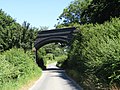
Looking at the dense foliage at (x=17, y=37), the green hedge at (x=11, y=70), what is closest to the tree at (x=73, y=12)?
the dense foliage at (x=17, y=37)

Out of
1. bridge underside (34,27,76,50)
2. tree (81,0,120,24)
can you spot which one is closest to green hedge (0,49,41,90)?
tree (81,0,120,24)

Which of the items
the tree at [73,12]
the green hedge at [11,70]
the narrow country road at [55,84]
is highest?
the tree at [73,12]

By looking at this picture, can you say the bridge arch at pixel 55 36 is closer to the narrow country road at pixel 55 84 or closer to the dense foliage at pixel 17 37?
the dense foliage at pixel 17 37

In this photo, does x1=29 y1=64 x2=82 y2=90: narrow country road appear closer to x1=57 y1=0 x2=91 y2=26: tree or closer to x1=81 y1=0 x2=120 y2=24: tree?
x1=81 y1=0 x2=120 y2=24: tree

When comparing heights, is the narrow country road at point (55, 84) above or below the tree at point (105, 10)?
below

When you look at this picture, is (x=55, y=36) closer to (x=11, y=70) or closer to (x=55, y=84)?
(x=55, y=84)

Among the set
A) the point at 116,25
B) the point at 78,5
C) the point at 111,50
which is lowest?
the point at 111,50

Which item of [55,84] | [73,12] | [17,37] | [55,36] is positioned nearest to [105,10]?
[55,84]

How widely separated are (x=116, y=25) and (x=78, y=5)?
68.9m

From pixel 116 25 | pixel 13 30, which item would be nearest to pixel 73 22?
pixel 13 30

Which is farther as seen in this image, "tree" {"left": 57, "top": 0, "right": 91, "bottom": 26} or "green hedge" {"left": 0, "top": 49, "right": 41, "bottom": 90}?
"tree" {"left": 57, "top": 0, "right": 91, "bottom": 26}

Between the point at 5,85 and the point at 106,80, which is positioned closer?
the point at 106,80

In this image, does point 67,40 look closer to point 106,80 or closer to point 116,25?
point 116,25

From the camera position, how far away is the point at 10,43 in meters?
50.5
